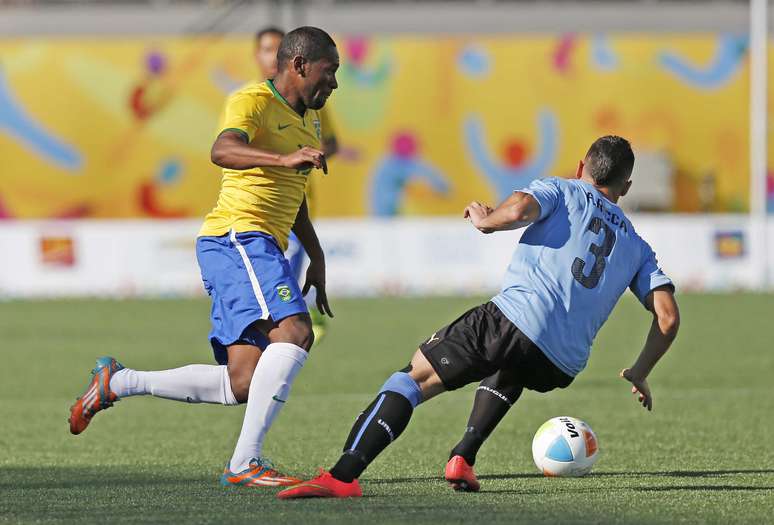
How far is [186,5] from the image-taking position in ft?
113

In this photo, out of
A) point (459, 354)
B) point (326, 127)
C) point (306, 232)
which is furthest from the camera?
point (326, 127)

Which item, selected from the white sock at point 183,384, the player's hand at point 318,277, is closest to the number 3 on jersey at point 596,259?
the player's hand at point 318,277

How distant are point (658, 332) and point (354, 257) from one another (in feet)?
52.9

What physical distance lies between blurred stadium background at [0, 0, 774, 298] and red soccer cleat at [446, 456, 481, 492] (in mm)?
25475

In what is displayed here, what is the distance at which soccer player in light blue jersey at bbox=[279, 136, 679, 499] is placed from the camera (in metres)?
6.13

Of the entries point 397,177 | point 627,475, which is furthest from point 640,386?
point 397,177

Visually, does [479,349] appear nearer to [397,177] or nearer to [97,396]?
[97,396]

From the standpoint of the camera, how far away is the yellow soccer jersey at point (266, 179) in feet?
22.3

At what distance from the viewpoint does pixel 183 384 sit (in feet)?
22.9

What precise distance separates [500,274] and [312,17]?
1329 centimetres

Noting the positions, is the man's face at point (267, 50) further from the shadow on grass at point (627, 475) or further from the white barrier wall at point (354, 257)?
the white barrier wall at point (354, 257)

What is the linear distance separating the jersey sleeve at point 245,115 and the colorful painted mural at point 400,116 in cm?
2544

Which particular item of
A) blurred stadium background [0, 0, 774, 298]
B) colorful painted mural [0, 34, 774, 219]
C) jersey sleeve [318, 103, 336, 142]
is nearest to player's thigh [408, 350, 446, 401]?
jersey sleeve [318, 103, 336, 142]

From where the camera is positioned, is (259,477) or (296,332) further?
(296,332)
